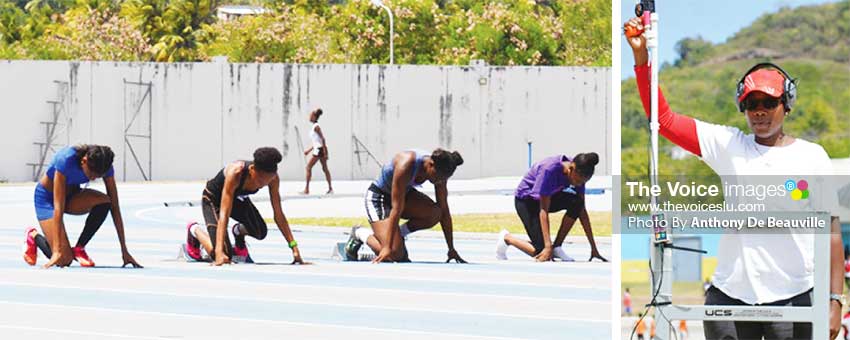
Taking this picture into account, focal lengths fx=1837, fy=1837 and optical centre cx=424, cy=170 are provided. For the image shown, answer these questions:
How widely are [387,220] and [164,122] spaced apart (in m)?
24.3

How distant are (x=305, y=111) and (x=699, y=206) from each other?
3298 centimetres

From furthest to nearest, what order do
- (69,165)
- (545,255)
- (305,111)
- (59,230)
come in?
(305,111) < (545,255) < (59,230) < (69,165)

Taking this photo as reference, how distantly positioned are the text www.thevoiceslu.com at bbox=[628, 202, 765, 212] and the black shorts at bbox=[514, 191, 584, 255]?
28.9 ft

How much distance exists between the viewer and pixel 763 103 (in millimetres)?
6344

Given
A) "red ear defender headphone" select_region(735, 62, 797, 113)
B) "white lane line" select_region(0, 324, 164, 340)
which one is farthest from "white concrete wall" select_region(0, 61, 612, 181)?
"red ear defender headphone" select_region(735, 62, 797, 113)

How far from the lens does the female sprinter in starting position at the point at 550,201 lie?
607 inches

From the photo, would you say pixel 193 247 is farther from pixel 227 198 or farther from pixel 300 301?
pixel 300 301

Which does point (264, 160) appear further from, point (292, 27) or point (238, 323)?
point (292, 27)

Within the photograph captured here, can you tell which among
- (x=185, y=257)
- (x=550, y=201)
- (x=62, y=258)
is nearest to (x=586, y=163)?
(x=550, y=201)

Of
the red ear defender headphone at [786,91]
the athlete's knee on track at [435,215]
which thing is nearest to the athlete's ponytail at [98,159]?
the athlete's knee on track at [435,215]

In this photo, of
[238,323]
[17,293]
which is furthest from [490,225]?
[238,323]

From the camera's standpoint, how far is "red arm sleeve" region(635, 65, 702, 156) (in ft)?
21.3

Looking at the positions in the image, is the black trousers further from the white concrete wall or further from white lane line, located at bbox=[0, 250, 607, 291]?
the white concrete wall

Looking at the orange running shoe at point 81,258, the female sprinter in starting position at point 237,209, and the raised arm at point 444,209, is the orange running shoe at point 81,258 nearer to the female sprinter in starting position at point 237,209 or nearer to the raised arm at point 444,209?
the female sprinter in starting position at point 237,209
